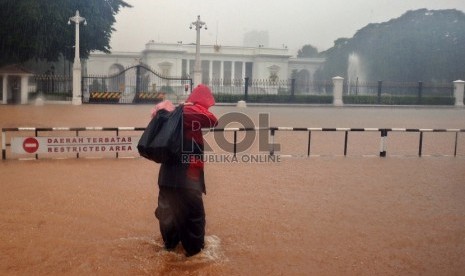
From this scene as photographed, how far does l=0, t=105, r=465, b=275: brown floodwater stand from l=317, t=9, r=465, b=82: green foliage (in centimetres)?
3674

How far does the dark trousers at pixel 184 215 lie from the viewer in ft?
16.8

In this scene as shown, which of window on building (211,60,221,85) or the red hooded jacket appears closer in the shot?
the red hooded jacket

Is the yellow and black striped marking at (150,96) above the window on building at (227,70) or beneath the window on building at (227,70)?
beneath

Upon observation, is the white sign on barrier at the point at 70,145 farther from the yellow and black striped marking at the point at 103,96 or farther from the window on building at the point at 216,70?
the window on building at the point at 216,70

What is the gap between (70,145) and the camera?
11477 millimetres

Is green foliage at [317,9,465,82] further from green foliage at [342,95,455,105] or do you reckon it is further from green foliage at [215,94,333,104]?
green foliage at [215,94,333,104]

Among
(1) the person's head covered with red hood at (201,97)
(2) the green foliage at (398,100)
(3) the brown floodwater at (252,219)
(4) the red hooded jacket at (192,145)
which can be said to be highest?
(2) the green foliage at (398,100)

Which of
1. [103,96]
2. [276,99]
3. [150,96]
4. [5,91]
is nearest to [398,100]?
[276,99]

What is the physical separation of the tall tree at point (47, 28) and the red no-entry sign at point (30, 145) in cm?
2154

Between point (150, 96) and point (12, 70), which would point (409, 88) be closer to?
point (150, 96)

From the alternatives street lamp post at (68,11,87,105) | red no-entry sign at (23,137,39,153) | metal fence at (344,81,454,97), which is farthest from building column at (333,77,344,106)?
red no-entry sign at (23,137,39,153)

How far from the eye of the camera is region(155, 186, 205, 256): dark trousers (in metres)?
5.12

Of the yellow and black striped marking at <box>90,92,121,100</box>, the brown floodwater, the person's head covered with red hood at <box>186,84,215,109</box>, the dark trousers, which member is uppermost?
the yellow and black striped marking at <box>90,92,121,100</box>

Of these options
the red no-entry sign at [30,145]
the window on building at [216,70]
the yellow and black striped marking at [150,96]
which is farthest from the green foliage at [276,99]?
the red no-entry sign at [30,145]
